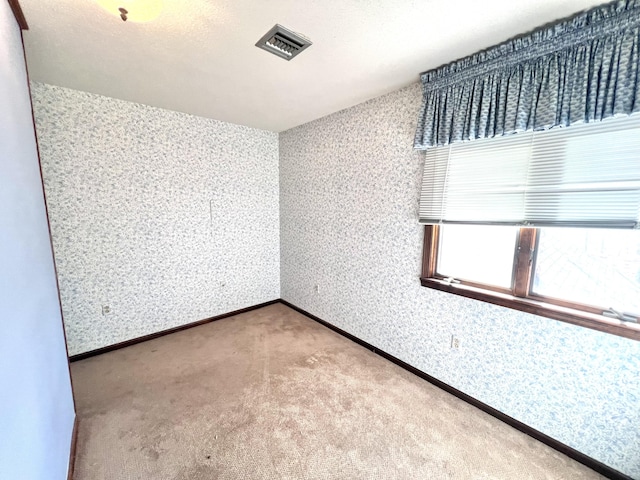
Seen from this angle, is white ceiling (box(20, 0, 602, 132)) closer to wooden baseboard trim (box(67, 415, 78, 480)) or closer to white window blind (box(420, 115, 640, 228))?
white window blind (box(420, 115, 640, 228))

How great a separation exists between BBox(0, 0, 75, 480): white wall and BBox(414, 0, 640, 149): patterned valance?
7.61 ft

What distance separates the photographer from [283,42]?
5.13 feet

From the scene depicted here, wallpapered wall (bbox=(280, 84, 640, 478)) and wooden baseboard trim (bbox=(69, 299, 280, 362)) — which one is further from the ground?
wallpapered wall (bbox=(280, 84, 640, 478))

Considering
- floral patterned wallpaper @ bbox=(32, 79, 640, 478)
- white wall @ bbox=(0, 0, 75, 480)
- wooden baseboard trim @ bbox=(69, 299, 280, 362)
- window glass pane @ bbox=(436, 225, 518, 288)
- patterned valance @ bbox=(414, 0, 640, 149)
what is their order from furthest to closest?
wooden baseboard trim @ bbox=(69, 299, 280, 362), window glass pane @ bbox=(436, 225, 518, 288), floral patterned wallpaper @ bbox=(32, 79, 640, 478), patterned valance @ bbox=(414, 0, 640, 149), white wall @ bbox=(0, 0, 75, 480)

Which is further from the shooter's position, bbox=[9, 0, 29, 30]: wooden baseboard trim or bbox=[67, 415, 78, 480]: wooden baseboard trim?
bbox=[67, 415, 78, 480]: wooden baseboard trim

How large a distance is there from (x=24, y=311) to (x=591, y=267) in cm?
280

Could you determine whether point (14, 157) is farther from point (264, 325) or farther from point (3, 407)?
point (264, 325)

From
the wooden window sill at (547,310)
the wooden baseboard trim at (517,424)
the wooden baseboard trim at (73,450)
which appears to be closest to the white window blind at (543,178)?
the wooden window sill at (547,310)

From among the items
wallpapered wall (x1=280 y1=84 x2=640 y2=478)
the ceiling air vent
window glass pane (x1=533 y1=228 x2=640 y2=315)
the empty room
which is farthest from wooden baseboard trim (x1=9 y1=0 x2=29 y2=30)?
window glass pane (x1=533 y1=228 x2=640 y2=315)

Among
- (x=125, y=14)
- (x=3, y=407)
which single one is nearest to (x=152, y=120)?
(x=125, y=14)

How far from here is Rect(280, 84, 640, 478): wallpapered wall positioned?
146 cm

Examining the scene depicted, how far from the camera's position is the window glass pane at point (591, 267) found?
54.0 inches

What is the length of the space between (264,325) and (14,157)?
2626 millimetres

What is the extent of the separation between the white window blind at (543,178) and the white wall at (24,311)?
7.54 feet
